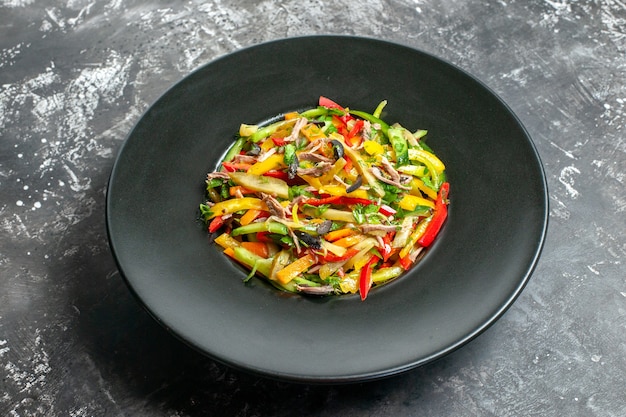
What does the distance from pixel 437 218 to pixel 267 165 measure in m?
0.77

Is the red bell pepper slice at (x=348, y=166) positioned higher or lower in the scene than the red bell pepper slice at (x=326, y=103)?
lower

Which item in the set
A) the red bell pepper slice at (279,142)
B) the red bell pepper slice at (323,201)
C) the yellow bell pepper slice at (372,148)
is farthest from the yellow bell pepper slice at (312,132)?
the red bell pepper slice at (323,201)

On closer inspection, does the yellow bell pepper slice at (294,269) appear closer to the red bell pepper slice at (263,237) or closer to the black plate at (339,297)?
the black plate at (339,297)

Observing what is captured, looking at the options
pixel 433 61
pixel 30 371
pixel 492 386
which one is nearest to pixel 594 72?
pixel 433 61

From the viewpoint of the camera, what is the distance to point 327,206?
2.84 metres

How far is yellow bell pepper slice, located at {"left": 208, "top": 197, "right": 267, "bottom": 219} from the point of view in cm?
283

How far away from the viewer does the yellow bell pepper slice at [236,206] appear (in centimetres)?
283

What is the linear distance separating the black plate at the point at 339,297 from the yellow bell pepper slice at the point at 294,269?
2.5 inches

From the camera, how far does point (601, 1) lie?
13.8ft

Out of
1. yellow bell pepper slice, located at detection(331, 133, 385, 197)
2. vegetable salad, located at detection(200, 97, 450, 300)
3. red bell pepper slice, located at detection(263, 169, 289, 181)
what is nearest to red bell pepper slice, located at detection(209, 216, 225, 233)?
vegetable salad, located at detection(200, 97, 450, 300)

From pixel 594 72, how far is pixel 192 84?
7.53 ft

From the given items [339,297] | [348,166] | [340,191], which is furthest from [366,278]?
[348,166]

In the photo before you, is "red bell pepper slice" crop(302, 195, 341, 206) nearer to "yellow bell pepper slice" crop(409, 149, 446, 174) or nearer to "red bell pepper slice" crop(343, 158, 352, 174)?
"red bell pepper slice" crop(343, 158, 352, 174)

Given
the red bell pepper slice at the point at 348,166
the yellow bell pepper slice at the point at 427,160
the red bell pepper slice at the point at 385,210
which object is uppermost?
the yellow bell pepper slice at the point at 427,160
